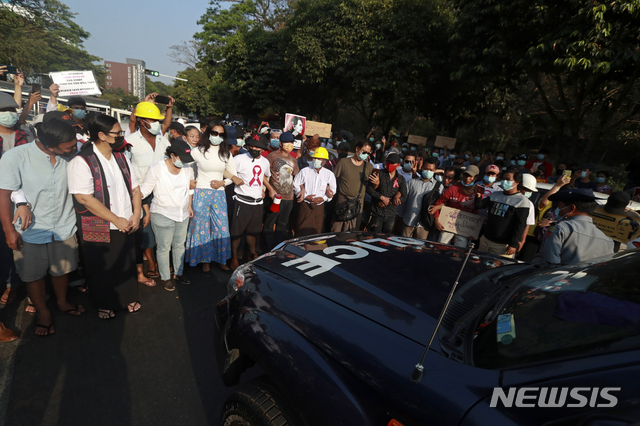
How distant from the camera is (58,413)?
2.31 m

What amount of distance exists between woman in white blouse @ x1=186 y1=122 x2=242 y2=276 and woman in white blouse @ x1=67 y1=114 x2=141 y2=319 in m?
0.95

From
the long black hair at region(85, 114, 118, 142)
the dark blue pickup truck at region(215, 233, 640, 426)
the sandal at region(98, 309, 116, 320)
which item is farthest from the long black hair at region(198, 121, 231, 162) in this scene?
the dark blue pickup truck at region(215, 233, 640, 426)

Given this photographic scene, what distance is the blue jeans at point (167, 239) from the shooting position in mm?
3799

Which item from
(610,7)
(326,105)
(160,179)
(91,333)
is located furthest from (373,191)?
(326,105)

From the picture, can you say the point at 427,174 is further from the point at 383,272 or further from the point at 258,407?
the point at 258,407

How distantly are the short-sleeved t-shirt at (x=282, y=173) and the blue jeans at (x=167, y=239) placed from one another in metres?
1.56

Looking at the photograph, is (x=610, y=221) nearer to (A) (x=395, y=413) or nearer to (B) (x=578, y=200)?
(B) (x=578, y=200)

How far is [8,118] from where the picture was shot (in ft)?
11.3

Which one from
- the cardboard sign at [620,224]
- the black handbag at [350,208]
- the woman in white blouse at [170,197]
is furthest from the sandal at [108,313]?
the cardboard sign at [620,224]

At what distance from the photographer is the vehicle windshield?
1.12 metres

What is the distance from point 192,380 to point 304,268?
1.52m

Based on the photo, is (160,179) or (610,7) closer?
(160,179)

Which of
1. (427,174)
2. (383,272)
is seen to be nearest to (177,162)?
(383,272)

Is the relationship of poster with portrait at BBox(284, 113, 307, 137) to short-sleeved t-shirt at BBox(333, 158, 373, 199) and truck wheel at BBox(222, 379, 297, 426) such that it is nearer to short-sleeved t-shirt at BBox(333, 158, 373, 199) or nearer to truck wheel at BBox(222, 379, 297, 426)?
short-sleeved t-shirt at BBox(333, 158, 373, 199)
